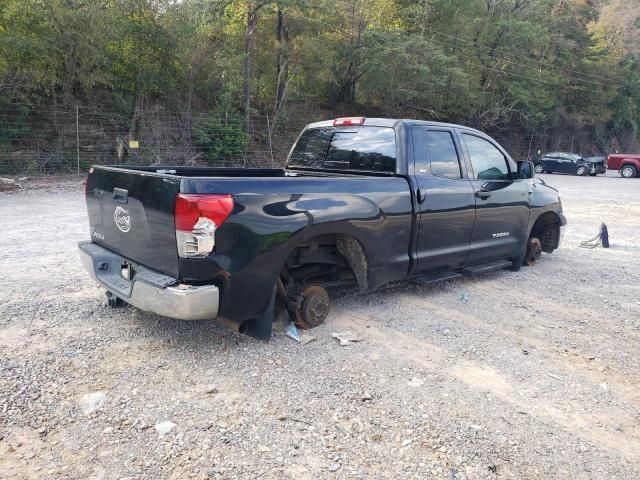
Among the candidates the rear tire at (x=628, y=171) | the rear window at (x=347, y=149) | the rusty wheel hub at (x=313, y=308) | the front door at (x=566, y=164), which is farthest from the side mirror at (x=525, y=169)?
the rear tire at (x=628, y=171)

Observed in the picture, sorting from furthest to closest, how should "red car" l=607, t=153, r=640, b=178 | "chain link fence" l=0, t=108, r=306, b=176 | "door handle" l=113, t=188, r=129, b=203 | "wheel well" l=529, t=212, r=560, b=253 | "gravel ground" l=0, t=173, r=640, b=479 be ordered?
"red car" l=607, t=153, r=640, b=178
"chain link fence" l=0, t=108, r=306, b=176
"wheel well" l=529, t=212, r=560, b=253
"door handle" l=113, t=188, r=129, b=203
"gravel ground" l=0, t=173, r=640, b=479

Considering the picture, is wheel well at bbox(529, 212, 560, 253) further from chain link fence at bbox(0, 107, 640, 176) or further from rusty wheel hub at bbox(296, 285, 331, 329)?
chain link fence at bbox(0, 107, 640, 176)

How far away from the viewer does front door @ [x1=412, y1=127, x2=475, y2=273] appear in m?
4.86

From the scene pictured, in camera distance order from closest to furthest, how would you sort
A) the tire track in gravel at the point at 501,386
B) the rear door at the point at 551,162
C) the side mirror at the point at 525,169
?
the tire track in gravel at the point at 501,386, the side mirror at the point at 525,169, the rear door at the point at 551,162

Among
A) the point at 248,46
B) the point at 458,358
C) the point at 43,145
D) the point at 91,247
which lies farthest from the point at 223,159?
the point at 458,358

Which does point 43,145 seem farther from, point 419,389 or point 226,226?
point 419,389

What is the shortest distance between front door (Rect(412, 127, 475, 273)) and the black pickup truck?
0.06ft

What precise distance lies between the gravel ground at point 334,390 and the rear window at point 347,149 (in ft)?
4.65

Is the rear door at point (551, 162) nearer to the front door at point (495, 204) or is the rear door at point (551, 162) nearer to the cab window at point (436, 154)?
the front door at point (495, 204)

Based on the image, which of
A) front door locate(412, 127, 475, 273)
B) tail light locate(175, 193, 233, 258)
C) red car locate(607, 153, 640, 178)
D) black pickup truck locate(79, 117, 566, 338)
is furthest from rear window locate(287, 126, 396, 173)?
red car locate(607, 153, 640, 178)

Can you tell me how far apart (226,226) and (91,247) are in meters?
1.73

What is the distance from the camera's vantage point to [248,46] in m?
19.8

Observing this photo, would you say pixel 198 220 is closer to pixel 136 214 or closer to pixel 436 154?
pixel 136 214

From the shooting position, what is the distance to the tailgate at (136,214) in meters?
3.42
